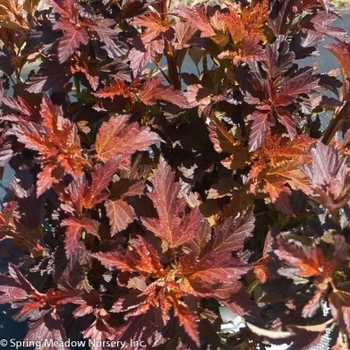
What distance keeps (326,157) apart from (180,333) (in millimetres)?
394

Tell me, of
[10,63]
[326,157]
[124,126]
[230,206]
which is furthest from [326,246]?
[10,63]

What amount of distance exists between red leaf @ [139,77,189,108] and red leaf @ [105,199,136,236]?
170 mm

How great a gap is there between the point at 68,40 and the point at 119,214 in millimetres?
268

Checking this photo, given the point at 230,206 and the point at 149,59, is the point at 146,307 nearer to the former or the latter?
the point at 230,206

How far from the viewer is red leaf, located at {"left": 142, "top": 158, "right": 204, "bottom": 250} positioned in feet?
2.39

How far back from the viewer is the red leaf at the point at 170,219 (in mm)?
728

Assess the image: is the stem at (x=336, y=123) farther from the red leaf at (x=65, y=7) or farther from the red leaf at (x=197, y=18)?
the red leaf at (x=65, y=7)

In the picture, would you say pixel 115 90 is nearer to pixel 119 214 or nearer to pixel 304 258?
pixel 119 214

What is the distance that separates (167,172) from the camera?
75 centimetres

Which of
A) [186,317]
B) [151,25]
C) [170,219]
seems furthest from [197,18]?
[186,317]

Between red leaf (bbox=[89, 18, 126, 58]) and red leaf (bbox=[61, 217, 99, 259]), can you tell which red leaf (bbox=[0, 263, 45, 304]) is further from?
red leaf (bbox=[89, 18, 126, 58])

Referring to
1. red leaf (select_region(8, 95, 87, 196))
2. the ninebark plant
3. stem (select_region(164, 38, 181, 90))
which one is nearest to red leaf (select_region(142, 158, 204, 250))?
the ninebark plant

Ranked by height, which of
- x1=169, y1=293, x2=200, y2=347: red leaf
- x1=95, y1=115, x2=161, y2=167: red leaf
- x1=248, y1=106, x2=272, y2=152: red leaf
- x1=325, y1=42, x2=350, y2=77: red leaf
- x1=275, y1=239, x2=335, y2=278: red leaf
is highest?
x1=325, y1=42, x2=350, y2=77: red leaf

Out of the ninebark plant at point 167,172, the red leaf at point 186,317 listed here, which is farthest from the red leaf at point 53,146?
the red leaf at point 186,317
